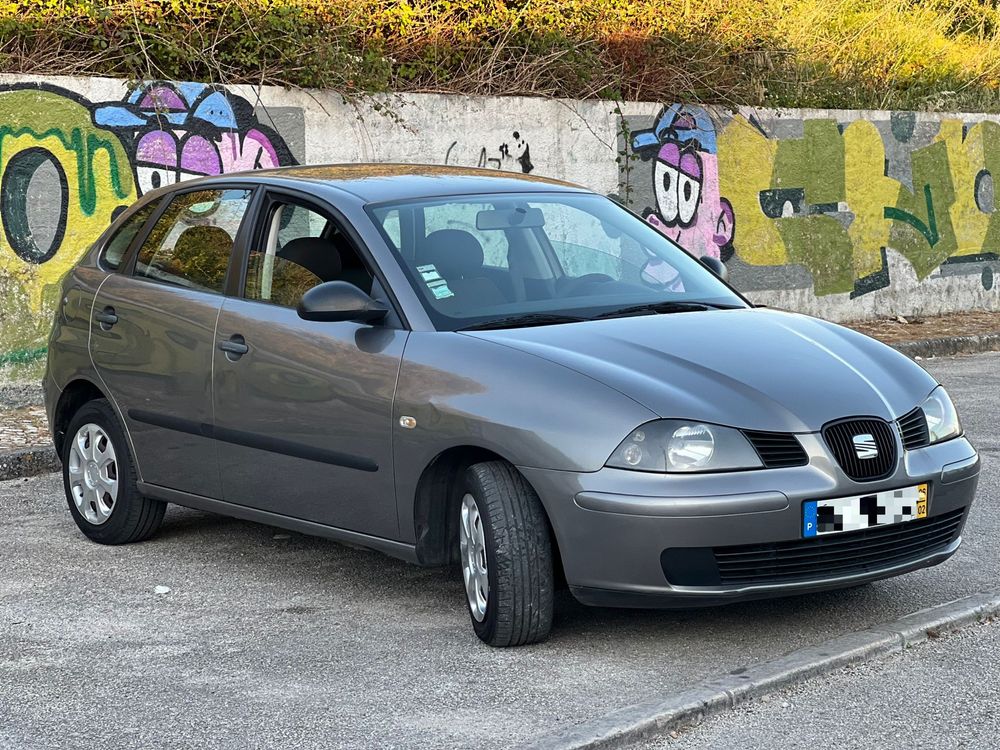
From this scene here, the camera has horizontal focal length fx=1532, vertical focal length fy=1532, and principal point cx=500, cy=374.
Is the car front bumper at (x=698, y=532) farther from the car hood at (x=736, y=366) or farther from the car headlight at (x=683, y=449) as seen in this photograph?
the car hood at (x=736, y=366)

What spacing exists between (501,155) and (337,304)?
800 cm

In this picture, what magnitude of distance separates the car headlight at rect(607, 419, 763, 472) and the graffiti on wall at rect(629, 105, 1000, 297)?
29.7ft

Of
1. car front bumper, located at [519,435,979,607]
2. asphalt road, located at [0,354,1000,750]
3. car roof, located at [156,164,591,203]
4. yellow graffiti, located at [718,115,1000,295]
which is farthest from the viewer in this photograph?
yellow graffiti, located at [718,115,1000,295]

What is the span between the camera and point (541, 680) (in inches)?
186

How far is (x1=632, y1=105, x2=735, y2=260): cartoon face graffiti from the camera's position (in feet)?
47.2

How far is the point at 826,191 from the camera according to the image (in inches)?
622

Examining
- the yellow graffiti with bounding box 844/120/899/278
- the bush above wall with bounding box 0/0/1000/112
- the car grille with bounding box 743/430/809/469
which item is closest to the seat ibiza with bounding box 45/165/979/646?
the car grille with bounding box 743/430/809/469

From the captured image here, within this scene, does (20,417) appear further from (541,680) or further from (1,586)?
(541,680)

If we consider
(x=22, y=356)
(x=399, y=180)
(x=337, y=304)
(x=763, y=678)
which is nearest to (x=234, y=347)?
(x=337, y=304)

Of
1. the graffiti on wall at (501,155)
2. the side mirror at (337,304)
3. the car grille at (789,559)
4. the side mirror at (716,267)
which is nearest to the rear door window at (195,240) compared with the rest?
the side mirror at (337,304)

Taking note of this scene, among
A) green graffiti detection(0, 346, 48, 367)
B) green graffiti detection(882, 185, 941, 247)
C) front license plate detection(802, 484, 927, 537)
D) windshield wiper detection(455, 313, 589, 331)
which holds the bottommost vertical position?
green graffiti detection(882, 185, 941, 247)

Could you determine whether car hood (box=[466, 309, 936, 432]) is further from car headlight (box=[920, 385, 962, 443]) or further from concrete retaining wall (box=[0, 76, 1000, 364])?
concrete retaining wall (box=[0, 76, 1000, 364])

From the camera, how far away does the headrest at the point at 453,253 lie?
5.66 meters

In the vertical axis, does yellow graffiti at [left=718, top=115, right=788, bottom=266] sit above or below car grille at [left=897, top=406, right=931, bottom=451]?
below
